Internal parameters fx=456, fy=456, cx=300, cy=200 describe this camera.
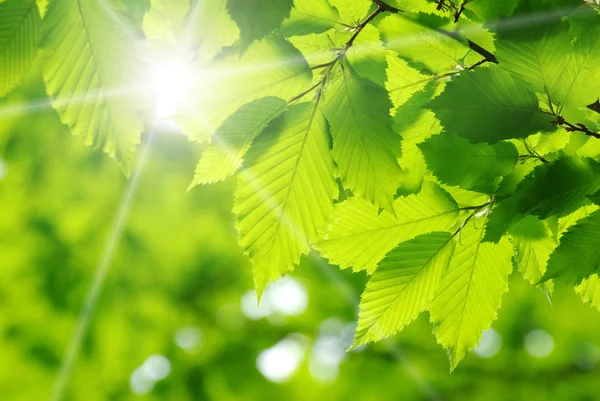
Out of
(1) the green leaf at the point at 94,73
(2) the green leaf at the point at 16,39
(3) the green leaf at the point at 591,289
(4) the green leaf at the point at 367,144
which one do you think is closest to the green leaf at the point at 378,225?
(4) the green leaf at the point at 367,144

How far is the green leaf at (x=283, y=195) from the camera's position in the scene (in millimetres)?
550

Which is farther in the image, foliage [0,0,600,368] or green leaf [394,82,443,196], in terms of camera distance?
green leaf [394,82,443,196]

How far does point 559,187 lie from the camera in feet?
1.79

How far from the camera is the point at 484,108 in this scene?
0.51 meters

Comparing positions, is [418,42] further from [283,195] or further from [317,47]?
[283,195]

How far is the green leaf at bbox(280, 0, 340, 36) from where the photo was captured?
0.59m

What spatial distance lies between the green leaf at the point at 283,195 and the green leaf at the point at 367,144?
0.02 m

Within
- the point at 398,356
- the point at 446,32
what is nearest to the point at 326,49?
the point at 446,32

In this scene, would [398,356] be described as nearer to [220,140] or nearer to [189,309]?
[189,309]

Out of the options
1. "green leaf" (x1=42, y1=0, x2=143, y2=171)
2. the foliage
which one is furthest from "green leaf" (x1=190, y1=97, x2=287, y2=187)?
"green leaf" (x1=42, y1=0, x2=143, y2=171)

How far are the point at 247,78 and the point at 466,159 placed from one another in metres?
0.31

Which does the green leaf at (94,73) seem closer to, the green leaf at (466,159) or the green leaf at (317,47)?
the green leaf at (317,47)

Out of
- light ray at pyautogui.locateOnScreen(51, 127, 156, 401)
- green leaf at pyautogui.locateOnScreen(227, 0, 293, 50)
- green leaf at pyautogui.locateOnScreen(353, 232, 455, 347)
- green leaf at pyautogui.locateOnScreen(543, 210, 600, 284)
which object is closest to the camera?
green leaf at pyautogui.locateOnScreen(227, 0, 293, 50)

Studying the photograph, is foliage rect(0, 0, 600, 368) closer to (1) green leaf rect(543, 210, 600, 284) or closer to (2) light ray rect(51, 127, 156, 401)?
(1) green leaf rect(543, 210, 600, 284)
